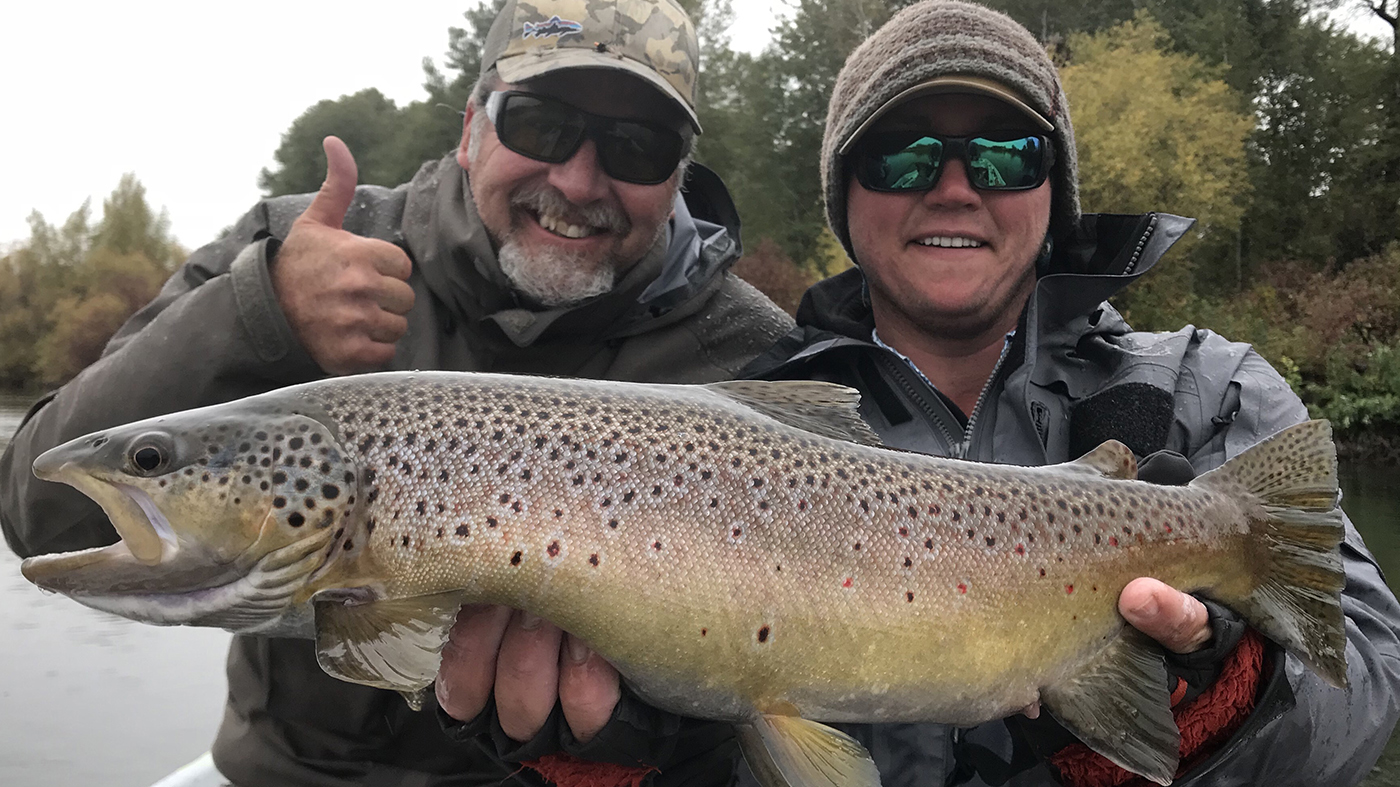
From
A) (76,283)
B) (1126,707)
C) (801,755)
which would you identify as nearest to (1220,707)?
(1126,707)

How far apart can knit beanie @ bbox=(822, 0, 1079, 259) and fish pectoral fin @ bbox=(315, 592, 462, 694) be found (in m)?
1.83

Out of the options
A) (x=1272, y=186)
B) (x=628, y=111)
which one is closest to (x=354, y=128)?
(x=1272, y=186)

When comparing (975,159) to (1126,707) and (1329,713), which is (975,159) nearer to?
(1126,707)

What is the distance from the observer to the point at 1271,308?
22812 millimetres

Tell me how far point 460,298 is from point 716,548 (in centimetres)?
165

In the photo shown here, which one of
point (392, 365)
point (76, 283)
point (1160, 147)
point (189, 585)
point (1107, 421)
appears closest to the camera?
point (189, 585)

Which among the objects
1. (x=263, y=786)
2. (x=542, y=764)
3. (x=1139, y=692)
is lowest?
(x=263, y=786)

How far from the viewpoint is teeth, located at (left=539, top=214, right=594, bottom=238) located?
3240 millimetres

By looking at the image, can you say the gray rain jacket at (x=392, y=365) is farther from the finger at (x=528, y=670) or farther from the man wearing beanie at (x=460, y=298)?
the finger at (x=528, y=670)

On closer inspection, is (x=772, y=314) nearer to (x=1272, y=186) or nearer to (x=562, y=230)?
(x=562, y=230)

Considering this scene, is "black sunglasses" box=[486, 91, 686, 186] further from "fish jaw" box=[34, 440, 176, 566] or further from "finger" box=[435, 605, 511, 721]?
"fish jaw" box=[34, 440, 176, 566]

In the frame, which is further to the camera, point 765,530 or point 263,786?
point 263,786

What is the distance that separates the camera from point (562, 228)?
10.6 ft

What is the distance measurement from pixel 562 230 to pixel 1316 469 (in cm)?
226
